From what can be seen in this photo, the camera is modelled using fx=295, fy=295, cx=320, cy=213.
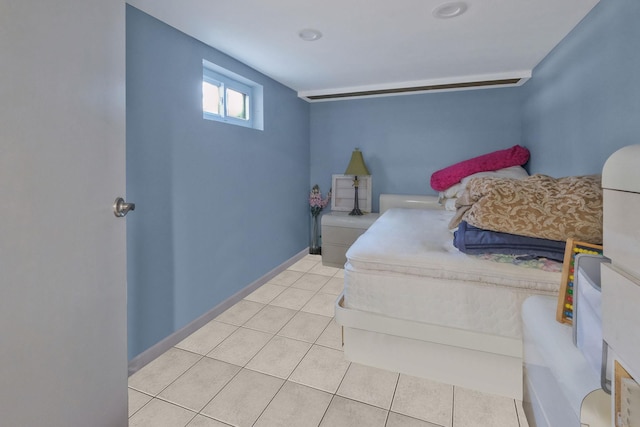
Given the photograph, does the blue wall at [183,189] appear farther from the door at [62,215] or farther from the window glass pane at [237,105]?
the door at [62,215]

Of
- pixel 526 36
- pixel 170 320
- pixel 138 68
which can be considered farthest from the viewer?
pixel 526 36

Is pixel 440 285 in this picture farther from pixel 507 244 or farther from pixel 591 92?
pixel 591 92

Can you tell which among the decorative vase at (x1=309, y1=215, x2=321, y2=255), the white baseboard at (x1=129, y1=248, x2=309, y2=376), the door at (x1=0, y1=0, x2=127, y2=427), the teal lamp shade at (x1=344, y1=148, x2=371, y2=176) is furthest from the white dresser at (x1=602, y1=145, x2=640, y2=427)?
the decorative vase at (x1=309, y1=215, x2=321, y2=255)

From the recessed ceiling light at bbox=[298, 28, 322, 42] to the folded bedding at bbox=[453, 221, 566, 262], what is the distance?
1.67m

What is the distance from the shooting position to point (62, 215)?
3.08 feet

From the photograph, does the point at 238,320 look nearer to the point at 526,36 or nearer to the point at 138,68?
the point at 138,68

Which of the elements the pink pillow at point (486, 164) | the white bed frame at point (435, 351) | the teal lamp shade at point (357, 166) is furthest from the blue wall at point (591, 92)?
the teal lamp shade at point (357, 166)

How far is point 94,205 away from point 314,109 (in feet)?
11.5

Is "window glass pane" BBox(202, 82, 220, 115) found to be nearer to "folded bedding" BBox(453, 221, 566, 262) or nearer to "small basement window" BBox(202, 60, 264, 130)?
"small basement window" BBox(202, 60, 264, 130)

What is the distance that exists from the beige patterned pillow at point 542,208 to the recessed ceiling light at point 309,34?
1.54m

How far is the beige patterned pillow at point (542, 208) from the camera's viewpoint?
1.25m

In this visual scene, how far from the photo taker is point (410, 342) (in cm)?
166

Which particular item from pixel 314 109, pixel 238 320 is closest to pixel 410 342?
pixel 238 320

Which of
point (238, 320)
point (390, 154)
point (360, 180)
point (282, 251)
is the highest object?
point (390, 154)
